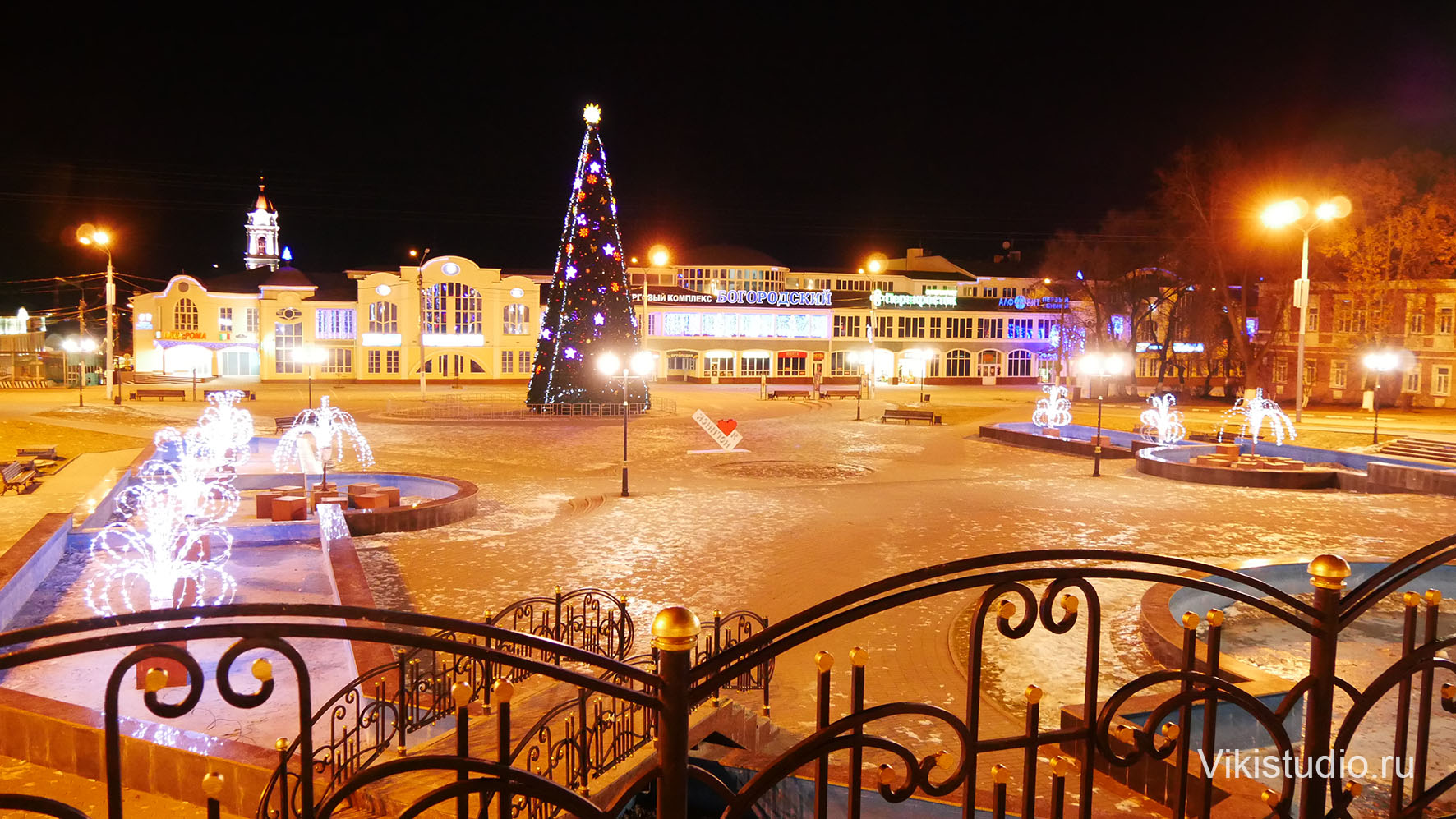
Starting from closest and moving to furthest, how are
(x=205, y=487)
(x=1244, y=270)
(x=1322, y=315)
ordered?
(x=205, y=487) < (x=1244, y=270) < (x=1322, y=315)

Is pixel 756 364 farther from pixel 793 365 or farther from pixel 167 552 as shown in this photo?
pixel 167 552

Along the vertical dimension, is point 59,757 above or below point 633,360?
below

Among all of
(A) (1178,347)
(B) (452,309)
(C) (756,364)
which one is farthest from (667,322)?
(A) (1178,347)

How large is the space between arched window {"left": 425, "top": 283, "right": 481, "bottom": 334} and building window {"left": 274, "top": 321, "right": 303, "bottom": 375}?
8530 mm

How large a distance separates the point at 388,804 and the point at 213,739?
1.40m

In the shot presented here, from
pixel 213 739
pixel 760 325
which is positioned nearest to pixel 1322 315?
pixel 760 325

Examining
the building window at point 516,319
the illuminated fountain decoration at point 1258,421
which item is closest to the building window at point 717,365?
the building window at point 516,319

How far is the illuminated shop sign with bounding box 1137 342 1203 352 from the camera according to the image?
6369 centimetres

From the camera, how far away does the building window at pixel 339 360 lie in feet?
195

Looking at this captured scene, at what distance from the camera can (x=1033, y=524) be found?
1590 centimetres

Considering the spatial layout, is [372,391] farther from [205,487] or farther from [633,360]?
[205,487]

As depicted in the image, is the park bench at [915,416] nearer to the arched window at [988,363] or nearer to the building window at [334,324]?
the arched window at [988,363]

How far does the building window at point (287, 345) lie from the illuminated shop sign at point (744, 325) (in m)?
23.2

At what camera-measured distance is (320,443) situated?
21.0 meters
